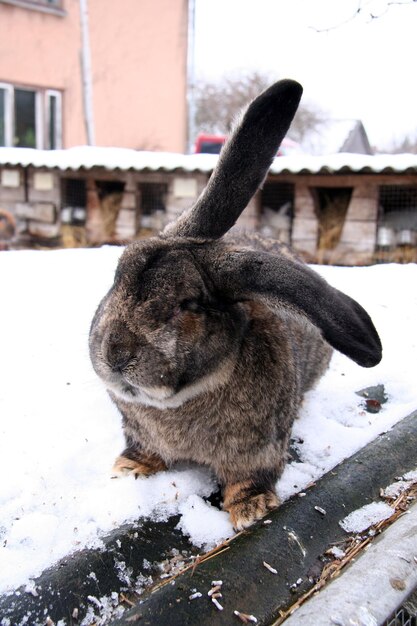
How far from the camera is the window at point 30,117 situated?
530 inches

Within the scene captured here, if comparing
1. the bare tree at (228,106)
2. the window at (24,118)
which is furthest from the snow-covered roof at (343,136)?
the window at (24,118)

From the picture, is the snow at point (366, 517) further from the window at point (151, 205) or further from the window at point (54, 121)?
the window at point (54, 121)

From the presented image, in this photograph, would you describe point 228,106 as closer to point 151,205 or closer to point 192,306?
point 151,205

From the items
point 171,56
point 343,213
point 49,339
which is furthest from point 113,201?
point 171,56

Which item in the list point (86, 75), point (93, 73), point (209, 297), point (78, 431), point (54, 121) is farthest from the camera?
point (93, 73)

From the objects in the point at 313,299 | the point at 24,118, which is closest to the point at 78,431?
the point at 313,299

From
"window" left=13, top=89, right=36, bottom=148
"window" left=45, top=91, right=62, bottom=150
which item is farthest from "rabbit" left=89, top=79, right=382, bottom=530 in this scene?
"window" left=45, top=91, right=62, bottom=150

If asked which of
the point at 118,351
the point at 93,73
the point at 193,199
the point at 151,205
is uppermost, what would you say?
the point at 93,73

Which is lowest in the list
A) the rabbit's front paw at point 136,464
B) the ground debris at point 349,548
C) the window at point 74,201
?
the ground debris at point 349,548

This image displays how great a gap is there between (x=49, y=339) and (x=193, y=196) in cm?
494

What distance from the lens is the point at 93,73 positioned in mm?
14477

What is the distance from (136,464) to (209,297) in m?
0.79

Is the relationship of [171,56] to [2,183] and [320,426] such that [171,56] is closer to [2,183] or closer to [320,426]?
[2,183]

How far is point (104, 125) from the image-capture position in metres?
15.1
